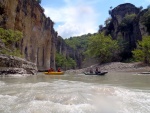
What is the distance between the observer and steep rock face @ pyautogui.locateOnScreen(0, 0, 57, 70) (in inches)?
1326

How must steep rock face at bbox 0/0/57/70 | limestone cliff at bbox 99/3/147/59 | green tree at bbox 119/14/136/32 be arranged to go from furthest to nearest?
green tree at bbox 119/14/136/32 < limestone cliff at bbox 99/3/147/59 < steep rock face at bbox 0/0/57/70

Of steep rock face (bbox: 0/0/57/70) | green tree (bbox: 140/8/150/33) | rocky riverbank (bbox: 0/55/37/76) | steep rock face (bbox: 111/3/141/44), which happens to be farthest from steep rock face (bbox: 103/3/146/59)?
rocky riverbank (bbox: 0/55/37/76)

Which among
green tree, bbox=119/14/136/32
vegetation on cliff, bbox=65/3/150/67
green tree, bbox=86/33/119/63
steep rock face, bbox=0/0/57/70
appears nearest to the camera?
steep rock face, bbox=0/0/57/70

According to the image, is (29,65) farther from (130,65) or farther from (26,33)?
(130,65)

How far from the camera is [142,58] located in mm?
43344

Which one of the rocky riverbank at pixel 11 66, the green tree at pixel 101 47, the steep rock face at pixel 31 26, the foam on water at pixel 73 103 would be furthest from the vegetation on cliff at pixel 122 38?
the foam on water at pixel 73 103

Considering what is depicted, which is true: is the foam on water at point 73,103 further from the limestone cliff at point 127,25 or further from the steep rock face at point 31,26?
the limestone cliff at point 127,25

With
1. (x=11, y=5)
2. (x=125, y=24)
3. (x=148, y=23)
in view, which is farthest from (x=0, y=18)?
(x=125, y=24)

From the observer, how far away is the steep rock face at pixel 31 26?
3369 centimetres

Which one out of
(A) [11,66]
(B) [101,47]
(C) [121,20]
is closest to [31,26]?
(B) [101,47]

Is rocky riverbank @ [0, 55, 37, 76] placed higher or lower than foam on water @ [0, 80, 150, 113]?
higher

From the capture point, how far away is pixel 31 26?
46156 mm

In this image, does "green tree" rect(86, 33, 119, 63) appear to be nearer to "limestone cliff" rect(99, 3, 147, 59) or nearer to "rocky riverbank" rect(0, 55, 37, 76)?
"limestone cliff" rect(99, 3, 147, 59)

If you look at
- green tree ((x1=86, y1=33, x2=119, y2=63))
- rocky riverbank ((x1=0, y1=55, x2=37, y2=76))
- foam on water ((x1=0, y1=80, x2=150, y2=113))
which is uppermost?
green tree ((x1=86, y1=33, x2=119, y2=63))
